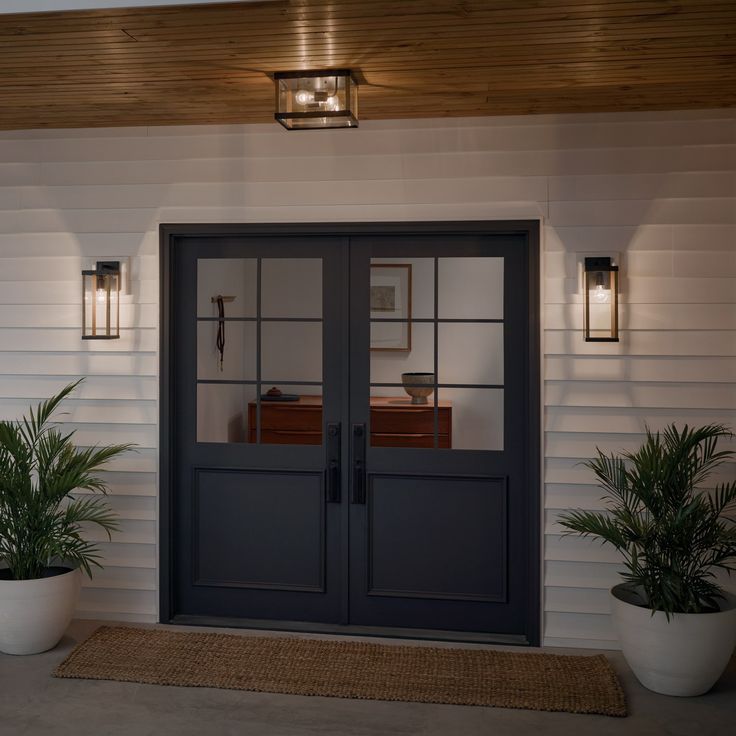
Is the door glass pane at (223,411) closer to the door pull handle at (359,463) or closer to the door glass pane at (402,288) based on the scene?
the door pull handle at (359,463)

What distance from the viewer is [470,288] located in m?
4.00

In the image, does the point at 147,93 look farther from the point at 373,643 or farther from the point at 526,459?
the point at 373,643

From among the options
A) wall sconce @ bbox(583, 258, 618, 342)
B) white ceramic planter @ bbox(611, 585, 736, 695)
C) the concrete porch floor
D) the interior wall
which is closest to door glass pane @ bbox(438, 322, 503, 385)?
the interior wall

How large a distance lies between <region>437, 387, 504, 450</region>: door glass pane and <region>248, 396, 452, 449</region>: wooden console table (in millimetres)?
29

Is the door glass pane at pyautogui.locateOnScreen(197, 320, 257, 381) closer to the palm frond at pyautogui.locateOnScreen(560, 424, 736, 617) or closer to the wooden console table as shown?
the wooden console table

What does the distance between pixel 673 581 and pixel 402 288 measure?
1765mm

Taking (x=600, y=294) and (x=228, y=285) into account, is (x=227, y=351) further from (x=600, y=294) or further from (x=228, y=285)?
(x=600, y=294)

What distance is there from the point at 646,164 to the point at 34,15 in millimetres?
2574

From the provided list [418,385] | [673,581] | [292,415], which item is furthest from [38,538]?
[673,581]

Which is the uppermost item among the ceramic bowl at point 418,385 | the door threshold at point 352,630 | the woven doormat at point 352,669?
the ceramic bowl at point 418,385

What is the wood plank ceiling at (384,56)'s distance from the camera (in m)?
2.65

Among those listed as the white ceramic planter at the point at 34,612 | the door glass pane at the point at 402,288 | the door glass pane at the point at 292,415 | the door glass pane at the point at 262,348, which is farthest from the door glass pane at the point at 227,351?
the white ceramic planter at the point at 34,612

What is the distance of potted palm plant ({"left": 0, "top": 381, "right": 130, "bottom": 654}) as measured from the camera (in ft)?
12.0

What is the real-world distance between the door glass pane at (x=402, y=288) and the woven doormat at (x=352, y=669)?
155 cm
